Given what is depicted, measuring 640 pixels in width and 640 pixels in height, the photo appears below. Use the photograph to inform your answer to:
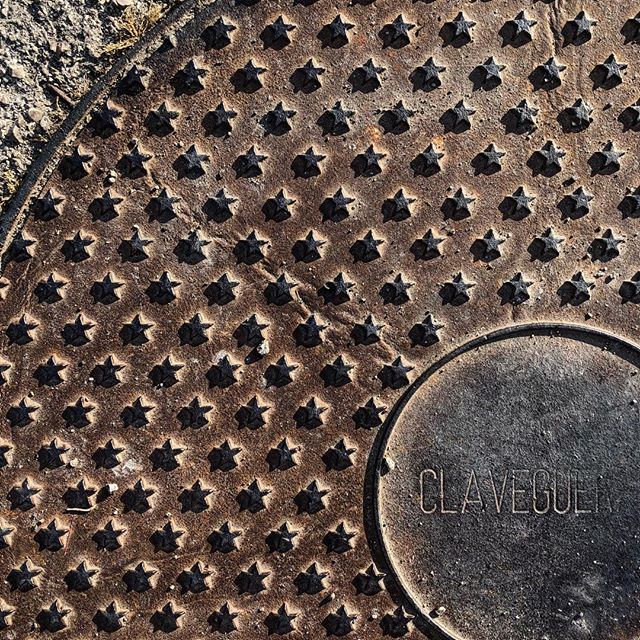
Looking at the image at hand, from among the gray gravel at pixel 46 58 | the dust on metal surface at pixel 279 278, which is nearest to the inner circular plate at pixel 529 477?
the dust on metal surface at pixel 279 278

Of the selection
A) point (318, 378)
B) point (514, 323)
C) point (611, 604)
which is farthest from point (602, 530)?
point (318, 378)

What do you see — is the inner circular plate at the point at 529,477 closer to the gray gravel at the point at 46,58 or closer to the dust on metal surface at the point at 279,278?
the dust on metal surface at the point at 279,278

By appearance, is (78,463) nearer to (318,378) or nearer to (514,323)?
→ (318,378)

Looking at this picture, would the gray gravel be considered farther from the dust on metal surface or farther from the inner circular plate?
the inner circular plate

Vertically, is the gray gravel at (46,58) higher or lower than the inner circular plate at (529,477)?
higher

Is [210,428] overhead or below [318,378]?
below

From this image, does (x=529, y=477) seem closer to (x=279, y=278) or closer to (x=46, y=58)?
(x=279, y=278)

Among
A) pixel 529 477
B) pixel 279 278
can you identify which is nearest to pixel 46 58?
pixel 279 278

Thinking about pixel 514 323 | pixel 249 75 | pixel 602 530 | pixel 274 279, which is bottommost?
pixel 602 530
